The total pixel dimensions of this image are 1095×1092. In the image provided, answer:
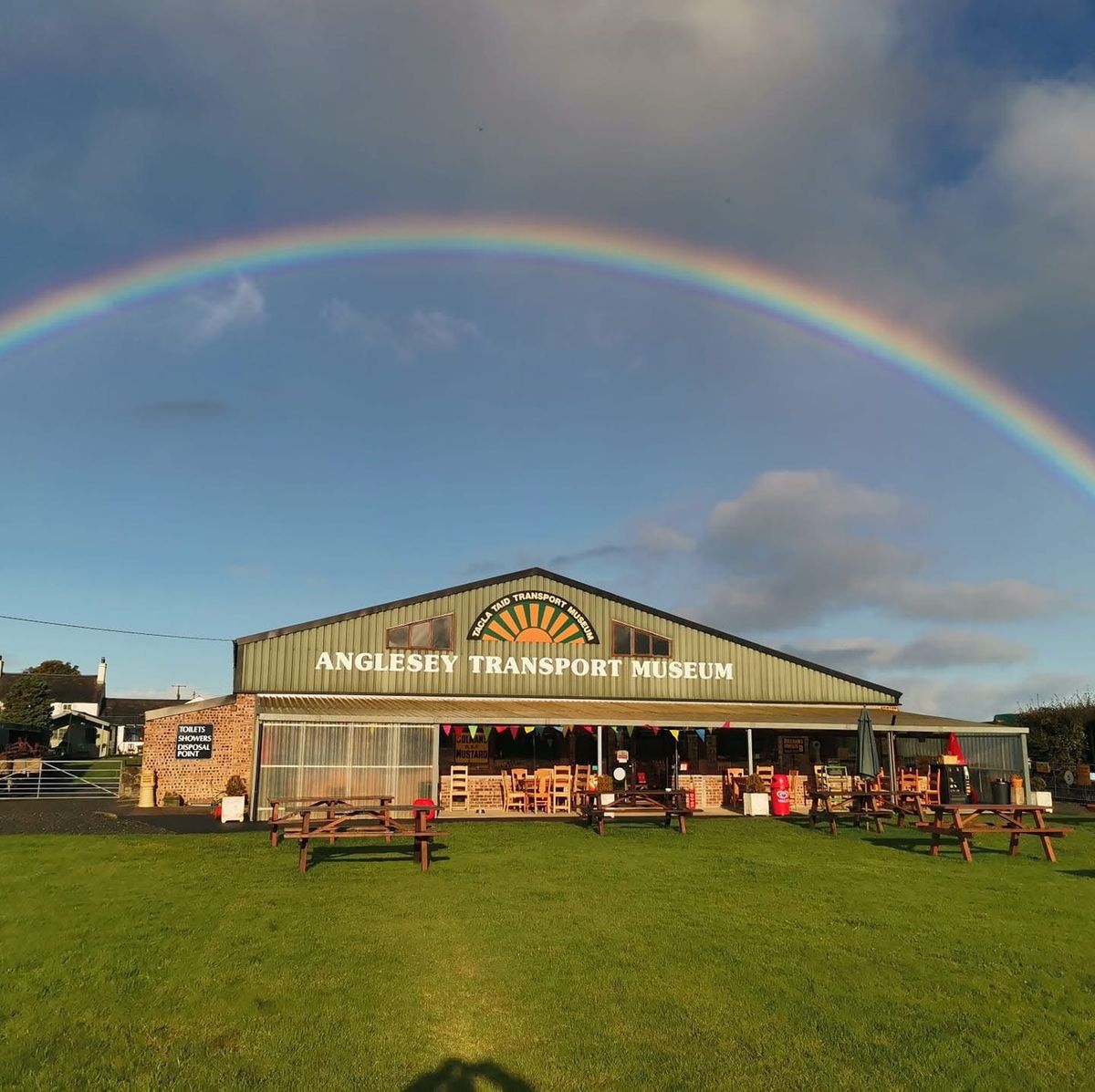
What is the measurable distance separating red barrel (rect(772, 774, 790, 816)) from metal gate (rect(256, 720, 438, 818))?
25.8 feet

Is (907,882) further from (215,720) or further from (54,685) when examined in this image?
(54,685)

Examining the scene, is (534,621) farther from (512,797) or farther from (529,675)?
(512,797)

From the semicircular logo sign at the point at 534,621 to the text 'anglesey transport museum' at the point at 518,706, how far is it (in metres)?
0.04

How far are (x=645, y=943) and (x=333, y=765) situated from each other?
12655 mm

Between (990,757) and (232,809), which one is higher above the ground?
(990,757)

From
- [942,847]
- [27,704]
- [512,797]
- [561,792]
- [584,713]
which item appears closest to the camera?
[942,847]

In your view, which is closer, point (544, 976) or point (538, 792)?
point (544, 976)

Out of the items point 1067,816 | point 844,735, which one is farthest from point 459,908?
point 844,735

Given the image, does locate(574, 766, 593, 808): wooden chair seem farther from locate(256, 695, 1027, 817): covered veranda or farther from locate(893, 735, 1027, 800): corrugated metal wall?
locate(893, 735, 1027, 800): corrugated metal wall

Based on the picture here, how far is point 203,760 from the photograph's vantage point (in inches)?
902

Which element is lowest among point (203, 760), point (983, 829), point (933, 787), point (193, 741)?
point (983, 829)

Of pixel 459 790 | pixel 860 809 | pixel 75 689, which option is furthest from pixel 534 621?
pixel 75 689

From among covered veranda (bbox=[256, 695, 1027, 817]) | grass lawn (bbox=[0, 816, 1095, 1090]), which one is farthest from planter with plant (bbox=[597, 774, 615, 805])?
grass lawn (bbox=[0, 816, 1095, 1090])

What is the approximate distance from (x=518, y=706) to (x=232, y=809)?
24.8ft
